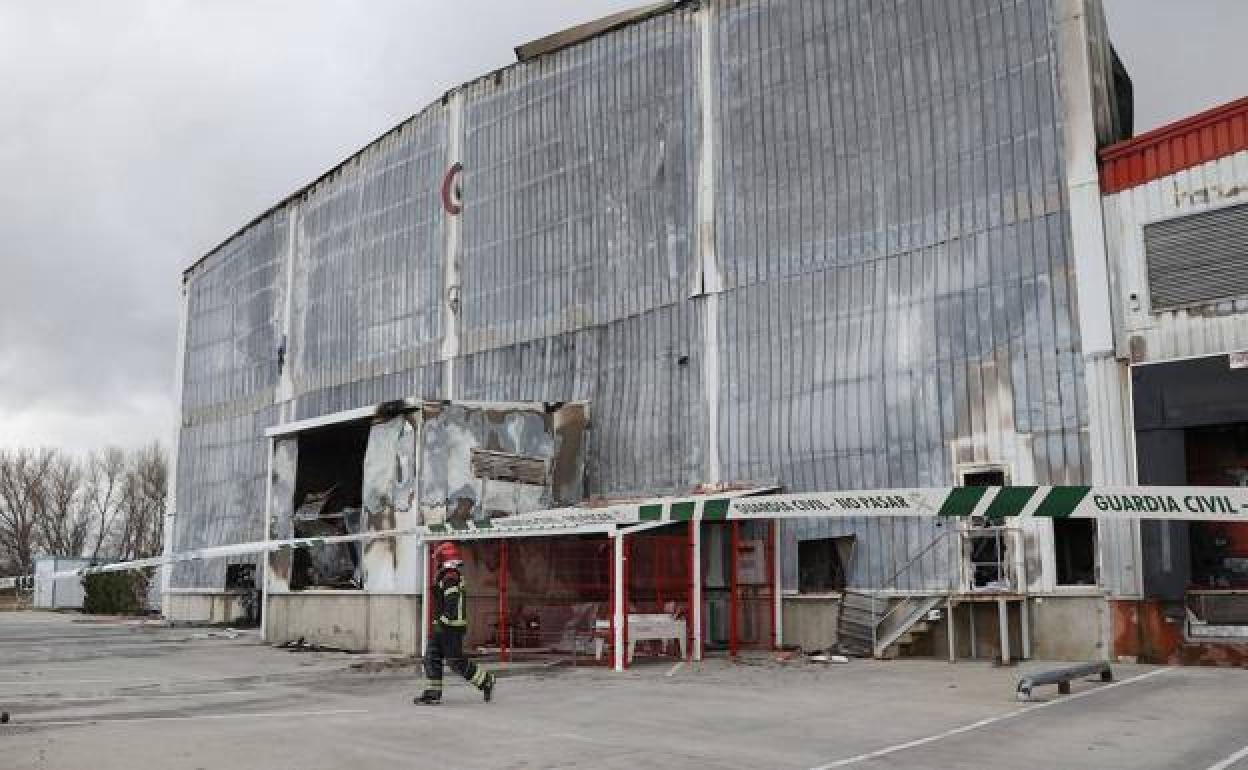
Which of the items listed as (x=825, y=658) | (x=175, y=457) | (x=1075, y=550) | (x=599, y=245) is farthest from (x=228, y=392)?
(x=1075, y=550)

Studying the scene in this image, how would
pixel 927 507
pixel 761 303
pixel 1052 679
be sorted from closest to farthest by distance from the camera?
pixel 1052 679, pixel 927 507, pixel 761 303

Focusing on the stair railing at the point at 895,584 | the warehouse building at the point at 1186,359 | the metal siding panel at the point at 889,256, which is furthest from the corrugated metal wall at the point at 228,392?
the warehouse building at the point at 1186,359

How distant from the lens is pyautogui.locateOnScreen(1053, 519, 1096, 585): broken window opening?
1930 centimetres

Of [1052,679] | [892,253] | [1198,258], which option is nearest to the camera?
[1052,679]

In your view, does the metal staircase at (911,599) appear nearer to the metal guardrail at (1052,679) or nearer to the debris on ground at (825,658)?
the debris on ground at (825,658)

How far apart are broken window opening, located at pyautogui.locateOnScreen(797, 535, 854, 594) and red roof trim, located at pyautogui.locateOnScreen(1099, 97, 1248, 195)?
27.3 ft

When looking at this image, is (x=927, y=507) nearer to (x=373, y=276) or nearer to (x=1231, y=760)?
(x=1231, y=760)

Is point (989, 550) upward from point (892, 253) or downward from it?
downward

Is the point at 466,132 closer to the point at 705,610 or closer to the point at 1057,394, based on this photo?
the point at 705,610

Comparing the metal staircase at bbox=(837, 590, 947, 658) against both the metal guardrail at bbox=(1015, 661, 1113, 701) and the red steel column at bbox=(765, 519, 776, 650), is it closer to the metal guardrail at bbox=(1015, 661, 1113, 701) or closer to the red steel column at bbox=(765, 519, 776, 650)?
the red steel column at bbox=(765, 519, 776, 650)

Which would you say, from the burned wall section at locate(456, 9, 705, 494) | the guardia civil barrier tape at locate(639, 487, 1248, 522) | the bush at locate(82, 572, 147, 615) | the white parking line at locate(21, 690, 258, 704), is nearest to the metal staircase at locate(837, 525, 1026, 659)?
the guardia civil barrier tape at locate(639, 487, 1248, 522)

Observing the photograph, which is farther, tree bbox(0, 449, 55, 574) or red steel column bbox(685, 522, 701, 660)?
tree bbox(0, 449, 55, 574)

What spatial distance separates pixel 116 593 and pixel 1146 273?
46031 millimetres

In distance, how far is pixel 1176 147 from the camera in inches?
749
